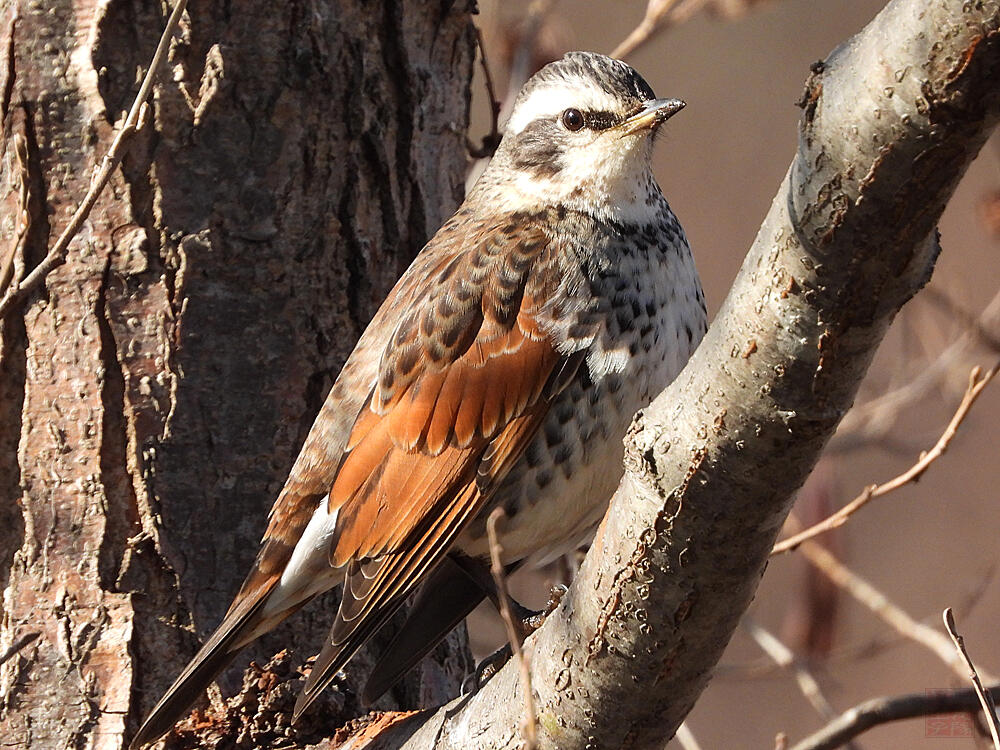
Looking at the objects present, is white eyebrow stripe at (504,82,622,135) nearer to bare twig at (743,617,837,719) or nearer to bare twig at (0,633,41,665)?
bare twig at (743,617,837,719)

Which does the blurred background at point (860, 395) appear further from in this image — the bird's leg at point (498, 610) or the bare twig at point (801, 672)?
the bird's leg at point (498, 610)

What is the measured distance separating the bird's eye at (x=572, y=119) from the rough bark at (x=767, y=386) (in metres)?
1.83

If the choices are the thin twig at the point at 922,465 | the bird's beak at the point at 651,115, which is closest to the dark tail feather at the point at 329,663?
the thin twig at the point at 922,465

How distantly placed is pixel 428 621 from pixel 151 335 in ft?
3.55

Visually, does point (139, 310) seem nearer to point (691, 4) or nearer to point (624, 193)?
point (624, 193)

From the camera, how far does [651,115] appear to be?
11.9 ft

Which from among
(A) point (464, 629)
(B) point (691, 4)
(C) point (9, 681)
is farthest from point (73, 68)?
(B) point (691, 4)

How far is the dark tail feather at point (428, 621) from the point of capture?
3406 mm

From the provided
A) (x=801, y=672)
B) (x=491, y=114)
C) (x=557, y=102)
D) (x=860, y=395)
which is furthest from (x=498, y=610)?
(x=860, y=395)

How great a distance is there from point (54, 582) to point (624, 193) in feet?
6.22

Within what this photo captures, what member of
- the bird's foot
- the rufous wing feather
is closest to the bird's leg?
the bird's foot

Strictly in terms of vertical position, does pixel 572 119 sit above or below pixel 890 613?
above

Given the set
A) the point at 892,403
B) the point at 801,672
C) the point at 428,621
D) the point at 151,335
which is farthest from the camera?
the point at 892,403

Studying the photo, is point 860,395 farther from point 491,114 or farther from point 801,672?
point 491,114
